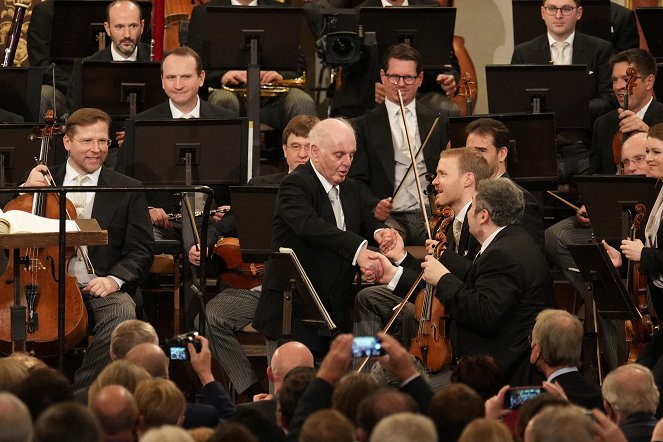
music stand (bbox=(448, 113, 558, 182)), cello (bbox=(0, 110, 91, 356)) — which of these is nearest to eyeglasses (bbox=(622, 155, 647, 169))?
music stand (bbox=(448, 113, 558, 182))

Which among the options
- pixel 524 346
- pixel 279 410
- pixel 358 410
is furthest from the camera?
pixel 524 346

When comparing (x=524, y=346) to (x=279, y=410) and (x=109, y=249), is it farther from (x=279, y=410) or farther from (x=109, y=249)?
(x=109, y=249)

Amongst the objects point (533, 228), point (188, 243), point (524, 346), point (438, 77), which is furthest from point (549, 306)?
point (438, 77)

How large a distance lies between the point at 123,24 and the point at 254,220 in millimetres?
2496

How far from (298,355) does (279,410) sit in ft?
2.74

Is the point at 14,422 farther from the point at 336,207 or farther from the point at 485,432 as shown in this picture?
the point at 336,207

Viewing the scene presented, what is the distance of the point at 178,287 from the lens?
8.19 m

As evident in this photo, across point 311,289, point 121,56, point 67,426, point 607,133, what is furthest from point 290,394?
point 121,56

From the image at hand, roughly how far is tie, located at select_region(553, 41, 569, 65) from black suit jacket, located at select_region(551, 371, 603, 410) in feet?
13.7

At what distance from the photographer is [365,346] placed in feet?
15.7

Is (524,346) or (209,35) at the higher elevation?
(209,35)

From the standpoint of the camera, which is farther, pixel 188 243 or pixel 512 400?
pixel 188 243

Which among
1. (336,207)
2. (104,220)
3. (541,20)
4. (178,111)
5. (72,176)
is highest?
(541,20)

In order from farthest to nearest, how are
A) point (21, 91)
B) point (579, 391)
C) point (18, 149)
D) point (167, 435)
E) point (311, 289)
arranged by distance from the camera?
1. point (21, 91)
2. point (18, 149)
3. point (311, 289)
4. point (579, 391)
5. point (167, 435)
